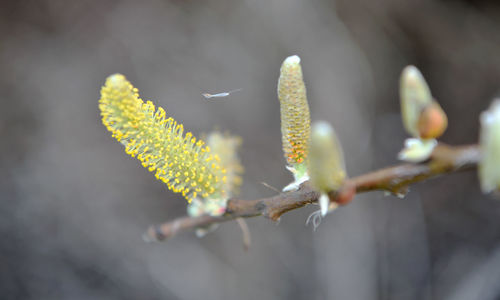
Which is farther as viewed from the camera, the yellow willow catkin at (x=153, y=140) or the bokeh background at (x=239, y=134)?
the bokeh background at (x=239, y=134)

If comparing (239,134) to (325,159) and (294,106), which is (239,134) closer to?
(294,106)

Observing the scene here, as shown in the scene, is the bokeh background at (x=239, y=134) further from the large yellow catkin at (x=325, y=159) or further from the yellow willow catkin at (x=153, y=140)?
the large yellow catkin at (x=325, y=159)

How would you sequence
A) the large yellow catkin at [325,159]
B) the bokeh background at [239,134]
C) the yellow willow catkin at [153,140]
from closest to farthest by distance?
the large yellow catkin at [325,159] < the yellow willow catkin at [153,140] < the bokeh background at [239,134]

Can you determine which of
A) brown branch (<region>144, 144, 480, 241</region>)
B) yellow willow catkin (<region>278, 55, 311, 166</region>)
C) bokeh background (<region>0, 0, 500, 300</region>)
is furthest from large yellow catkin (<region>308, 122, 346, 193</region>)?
bokeh background (<region>0, 0, 500, 300</region>)

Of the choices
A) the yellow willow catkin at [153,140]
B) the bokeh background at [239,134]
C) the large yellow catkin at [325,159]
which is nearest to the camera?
the large yellow catkin at [325,159]

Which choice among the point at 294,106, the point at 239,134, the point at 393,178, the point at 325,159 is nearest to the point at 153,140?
the point at 294,106

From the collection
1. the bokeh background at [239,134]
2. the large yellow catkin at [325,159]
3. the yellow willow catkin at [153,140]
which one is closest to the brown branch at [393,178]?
the large yellow catkin at [325,159]

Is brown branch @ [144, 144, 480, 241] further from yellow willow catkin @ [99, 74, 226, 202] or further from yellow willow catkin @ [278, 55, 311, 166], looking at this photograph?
yellow willow catkin @ [99, 74, 226, 202]
